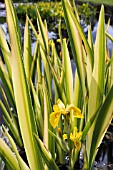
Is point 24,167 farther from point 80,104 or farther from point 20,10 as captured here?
point 20,10

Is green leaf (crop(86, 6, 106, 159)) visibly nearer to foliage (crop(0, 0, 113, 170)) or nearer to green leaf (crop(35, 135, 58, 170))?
foliage (crop(0, 0, 113, 170))

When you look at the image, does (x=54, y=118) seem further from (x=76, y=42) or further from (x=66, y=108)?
(x=76, y=42)

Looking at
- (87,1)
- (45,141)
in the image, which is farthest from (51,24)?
(45,141)

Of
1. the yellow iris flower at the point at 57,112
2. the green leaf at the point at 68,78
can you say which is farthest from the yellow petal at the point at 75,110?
the green leaf at the point at 68,78

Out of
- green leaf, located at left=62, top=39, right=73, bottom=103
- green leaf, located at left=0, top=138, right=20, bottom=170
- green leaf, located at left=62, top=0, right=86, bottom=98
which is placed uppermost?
green leaf, located at left=62, top=0, right=86, bottom=98

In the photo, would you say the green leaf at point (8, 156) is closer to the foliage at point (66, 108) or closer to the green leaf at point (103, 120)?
the foliage at point (66, 108)

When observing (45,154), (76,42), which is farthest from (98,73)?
(45,154)

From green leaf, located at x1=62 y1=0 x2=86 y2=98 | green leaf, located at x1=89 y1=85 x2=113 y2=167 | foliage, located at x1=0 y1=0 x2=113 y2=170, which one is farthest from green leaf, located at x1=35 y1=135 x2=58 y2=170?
green leaf, located at x1=62 y1=0 x2=86 y2=98

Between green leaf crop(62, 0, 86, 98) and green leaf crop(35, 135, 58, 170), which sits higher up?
green leaf crop(62, 0, 86, 98)

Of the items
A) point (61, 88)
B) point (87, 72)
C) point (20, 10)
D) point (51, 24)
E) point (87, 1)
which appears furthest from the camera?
point (87, 1)

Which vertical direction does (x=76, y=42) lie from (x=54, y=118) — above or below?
above

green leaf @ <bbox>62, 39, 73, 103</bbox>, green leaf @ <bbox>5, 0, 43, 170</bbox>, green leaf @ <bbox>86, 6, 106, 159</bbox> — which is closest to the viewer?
green leaf @ <bbox>5, 0, 43, 170</bbox>
